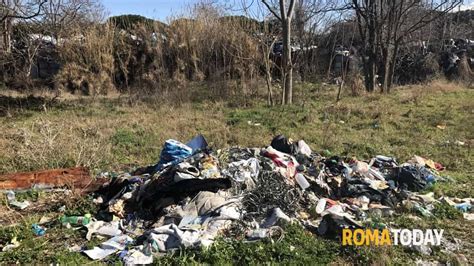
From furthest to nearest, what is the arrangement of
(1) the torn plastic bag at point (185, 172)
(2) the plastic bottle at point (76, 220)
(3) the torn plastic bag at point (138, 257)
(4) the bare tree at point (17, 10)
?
(4) the bare tree at point (17, 10)
(1) the torn plastic bag at point (185, 172)
(2) the plastic bottle at point (76, 220)
(3) the torn plastic bag at point (138, 257)

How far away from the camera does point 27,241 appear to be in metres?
3.71

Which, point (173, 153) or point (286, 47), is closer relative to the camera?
point (173, 153)

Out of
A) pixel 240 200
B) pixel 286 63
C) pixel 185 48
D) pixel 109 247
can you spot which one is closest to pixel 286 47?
pixel 286 63

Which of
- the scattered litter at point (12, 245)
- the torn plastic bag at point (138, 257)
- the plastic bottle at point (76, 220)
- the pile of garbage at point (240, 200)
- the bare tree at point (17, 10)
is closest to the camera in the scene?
the torn plastic bag at point (138, 257)

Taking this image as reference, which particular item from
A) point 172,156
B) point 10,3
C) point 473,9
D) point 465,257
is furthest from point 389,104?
point 473,9

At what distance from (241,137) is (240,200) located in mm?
3481

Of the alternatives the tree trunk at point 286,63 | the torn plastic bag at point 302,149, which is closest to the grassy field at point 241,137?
the tree trunk at point 286,63

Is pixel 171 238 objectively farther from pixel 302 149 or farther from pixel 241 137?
pixel 241 137

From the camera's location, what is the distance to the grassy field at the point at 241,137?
3457mm

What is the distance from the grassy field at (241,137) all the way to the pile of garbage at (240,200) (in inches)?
7.6

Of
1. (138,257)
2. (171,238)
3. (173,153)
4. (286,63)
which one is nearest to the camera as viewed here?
(138,257)

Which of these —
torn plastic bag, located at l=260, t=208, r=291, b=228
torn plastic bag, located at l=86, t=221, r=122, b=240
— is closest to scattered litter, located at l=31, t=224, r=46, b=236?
torn plastic bag, located at l=86, t=221, r=122, b=240

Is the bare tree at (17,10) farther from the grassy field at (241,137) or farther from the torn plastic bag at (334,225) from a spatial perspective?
the torn plastic bag at (334,225)

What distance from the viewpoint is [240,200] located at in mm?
4199
